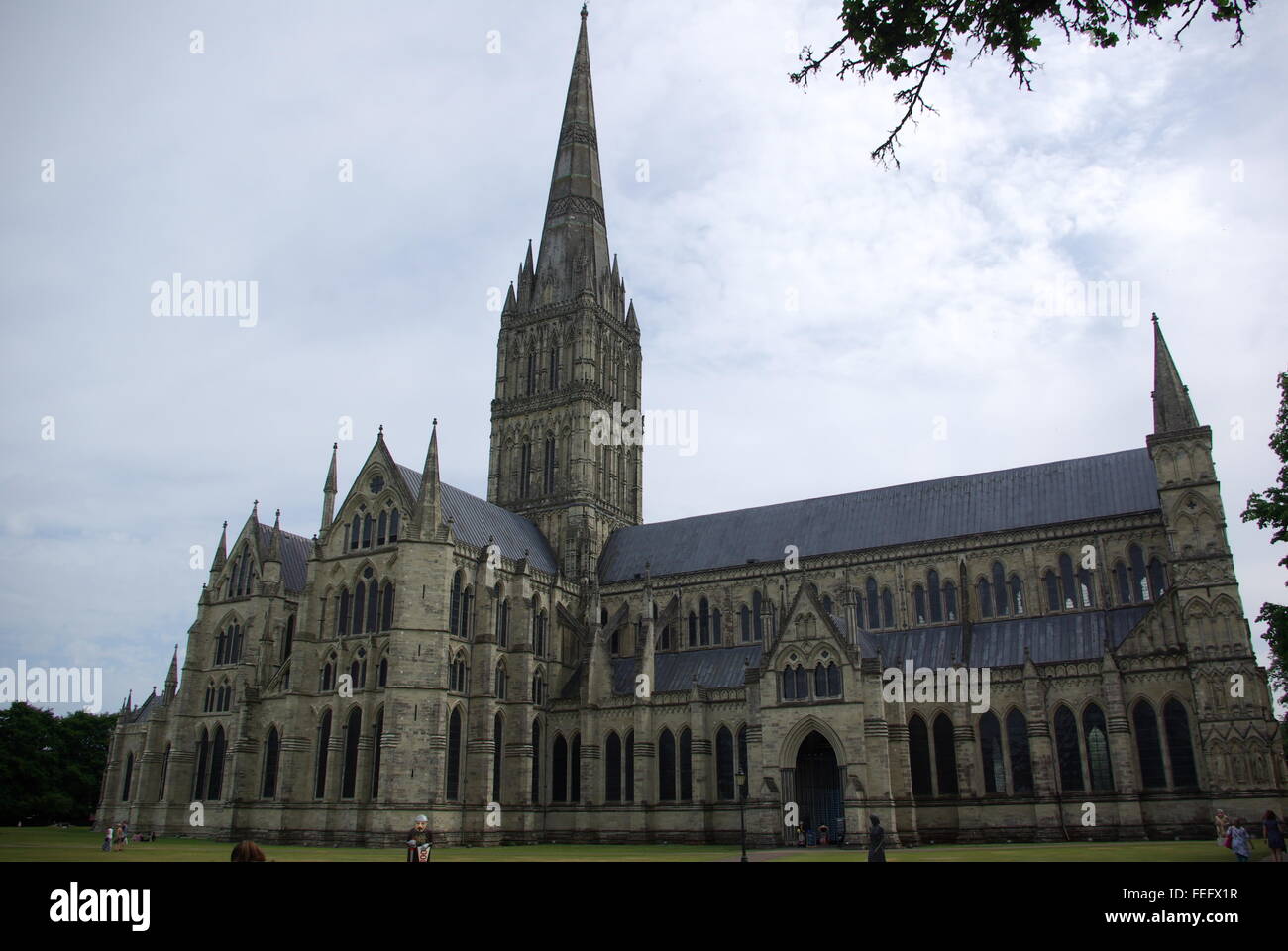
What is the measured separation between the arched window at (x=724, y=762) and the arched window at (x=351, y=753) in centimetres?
1821

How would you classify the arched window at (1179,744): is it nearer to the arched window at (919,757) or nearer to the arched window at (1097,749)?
the arched window at (1097,749)

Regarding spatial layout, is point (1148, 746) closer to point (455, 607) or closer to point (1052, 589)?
point (1052, 589)

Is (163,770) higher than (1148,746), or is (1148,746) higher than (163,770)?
(1148,746)

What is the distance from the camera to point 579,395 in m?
65.9

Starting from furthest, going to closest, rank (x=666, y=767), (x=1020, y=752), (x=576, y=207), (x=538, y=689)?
(x=576, y=207) < (x=538, y=689) < (x=666, y=767) < (x=1020, y=752)

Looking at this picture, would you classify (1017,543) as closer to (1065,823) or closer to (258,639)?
(1065,823)

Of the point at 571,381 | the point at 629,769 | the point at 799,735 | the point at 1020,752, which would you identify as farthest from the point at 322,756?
the point at 1020,752

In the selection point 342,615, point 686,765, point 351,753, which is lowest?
point 686,765

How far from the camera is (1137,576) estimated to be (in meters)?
45.6

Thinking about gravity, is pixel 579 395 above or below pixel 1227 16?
above

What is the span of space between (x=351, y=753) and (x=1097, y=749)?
1395 inches
